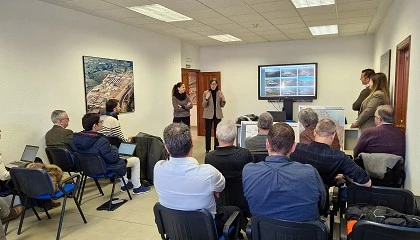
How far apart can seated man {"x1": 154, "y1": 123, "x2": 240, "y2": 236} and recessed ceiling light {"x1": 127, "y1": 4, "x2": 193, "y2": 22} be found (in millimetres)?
3196

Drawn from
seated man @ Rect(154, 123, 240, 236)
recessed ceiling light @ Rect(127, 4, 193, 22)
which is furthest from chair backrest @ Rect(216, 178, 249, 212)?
recessed ceiling light @ Rect(127, 4, 193, 22)

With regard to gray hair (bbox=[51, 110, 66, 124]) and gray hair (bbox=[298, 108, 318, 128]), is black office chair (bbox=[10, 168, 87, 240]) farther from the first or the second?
gray hair (bbox=[298, 108, 318, 128])

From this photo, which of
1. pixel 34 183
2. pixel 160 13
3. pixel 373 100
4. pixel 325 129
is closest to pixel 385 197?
pixel 325 129

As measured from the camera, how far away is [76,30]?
4.77 meters

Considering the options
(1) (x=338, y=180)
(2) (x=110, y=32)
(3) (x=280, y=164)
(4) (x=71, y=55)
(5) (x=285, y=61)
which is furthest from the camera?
(5) (x=285, y=61)

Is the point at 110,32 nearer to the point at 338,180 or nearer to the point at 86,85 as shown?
the point at 86,85

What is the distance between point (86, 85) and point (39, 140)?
3.80 feet

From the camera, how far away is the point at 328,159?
2.32 metres

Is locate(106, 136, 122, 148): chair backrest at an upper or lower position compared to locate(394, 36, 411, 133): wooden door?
lower

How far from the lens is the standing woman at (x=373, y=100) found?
4074 millimetres

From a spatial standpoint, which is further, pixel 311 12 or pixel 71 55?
pixel 311 12

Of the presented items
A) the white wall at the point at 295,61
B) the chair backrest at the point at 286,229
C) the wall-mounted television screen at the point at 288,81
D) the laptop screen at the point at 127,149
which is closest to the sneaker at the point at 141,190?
the laptop screen at the point at 127,149

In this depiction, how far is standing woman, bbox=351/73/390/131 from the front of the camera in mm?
4074

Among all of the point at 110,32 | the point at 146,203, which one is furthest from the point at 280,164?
the point at 110,32
